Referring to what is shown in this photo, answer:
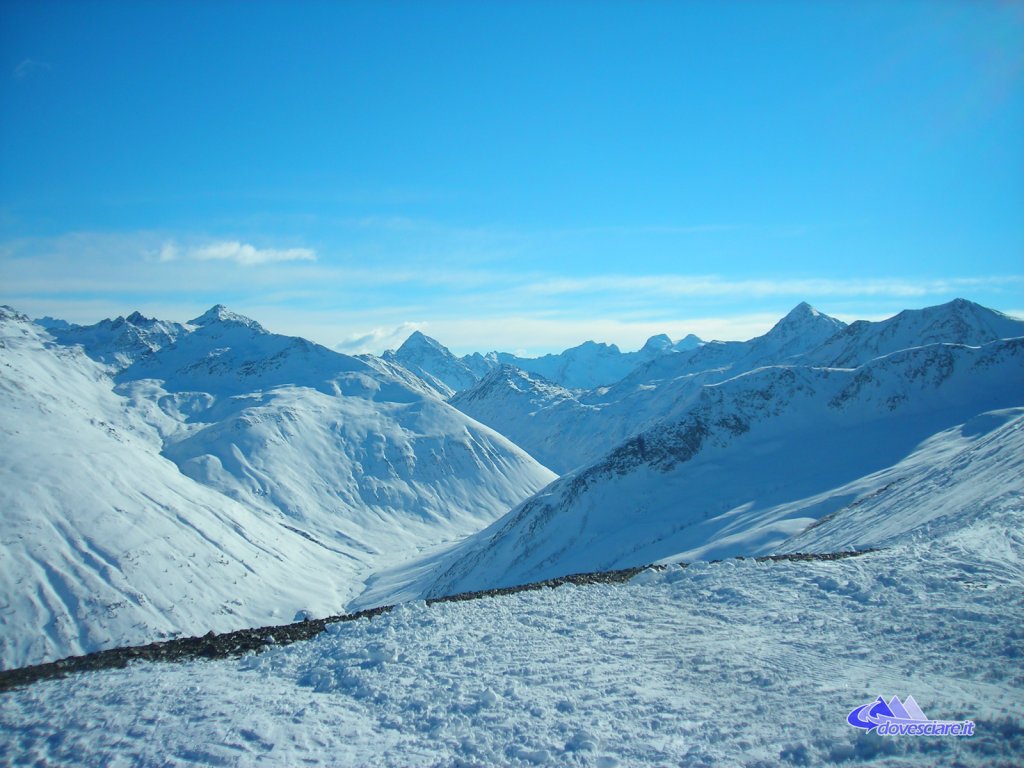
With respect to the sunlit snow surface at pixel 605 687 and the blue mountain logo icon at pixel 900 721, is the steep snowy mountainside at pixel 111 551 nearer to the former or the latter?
the sunlit snow surface at pixel 605 687

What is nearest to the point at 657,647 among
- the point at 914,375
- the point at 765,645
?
the point at 765,645

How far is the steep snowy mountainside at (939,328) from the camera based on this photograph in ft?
577

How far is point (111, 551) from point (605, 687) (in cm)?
11139

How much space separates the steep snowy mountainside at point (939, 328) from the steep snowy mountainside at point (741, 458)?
200 feet

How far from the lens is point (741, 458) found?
386 feet

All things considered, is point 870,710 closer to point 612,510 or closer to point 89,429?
point 612,510

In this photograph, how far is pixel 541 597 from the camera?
2405 cm

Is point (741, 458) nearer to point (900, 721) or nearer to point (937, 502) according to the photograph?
point (937, 502)

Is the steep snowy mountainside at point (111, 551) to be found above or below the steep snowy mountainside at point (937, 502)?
below

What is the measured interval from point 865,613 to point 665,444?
350 feet

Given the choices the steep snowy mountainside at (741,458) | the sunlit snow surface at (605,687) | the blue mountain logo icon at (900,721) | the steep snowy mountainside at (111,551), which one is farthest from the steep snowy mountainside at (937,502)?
the steep snowy mountainside at (111,551)

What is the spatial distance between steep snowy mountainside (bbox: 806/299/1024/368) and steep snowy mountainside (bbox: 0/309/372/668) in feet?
524

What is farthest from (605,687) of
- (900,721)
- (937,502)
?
(937,502)

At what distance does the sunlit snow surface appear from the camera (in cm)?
1309
